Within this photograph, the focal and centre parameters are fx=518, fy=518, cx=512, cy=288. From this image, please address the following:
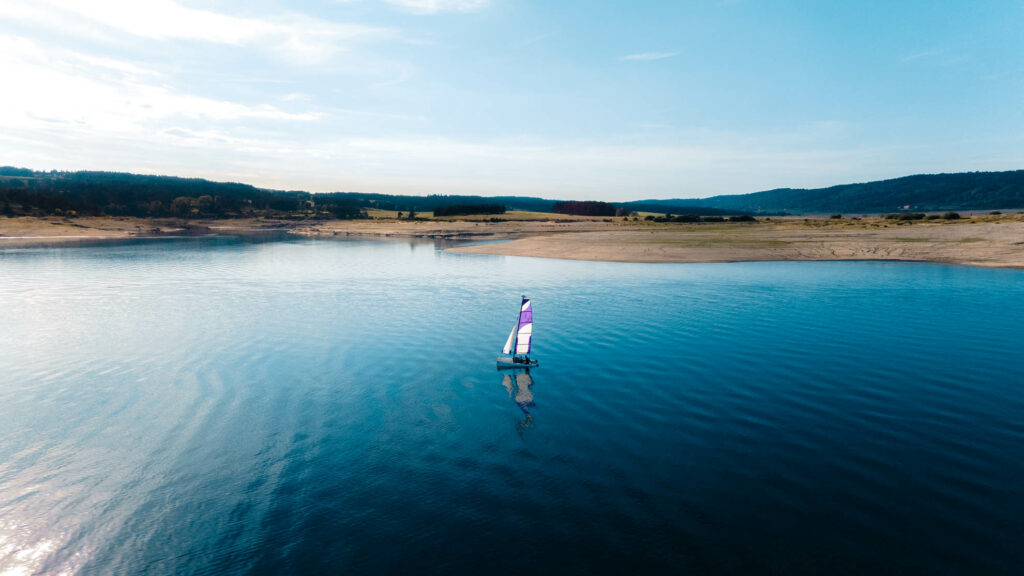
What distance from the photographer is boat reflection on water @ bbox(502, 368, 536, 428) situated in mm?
19969

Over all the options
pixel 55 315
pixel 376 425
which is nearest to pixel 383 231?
pixel 55 315

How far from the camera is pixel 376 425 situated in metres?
19.3

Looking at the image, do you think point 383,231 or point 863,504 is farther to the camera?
point 383,231

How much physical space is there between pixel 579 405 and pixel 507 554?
9681mm

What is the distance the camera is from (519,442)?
58.5ft

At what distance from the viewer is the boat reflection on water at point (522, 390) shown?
20.0m

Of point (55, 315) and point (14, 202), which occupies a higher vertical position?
point (14, 202)

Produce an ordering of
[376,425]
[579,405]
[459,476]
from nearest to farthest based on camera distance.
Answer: [459,476]
[376,425]
[579,405]

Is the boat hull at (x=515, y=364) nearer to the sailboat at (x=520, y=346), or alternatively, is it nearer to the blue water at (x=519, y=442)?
the sailboat at (x=520, y=346)

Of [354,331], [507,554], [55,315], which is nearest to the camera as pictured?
[507,554]

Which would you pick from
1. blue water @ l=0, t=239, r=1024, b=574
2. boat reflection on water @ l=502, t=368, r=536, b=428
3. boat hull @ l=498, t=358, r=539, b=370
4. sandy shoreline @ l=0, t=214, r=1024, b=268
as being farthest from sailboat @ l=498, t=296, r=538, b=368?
sandy shoreline @ l=0, t=214, r=1024, b=268

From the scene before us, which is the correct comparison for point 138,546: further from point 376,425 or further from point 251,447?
point 376,425

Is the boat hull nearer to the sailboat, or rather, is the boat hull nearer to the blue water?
the sailboat

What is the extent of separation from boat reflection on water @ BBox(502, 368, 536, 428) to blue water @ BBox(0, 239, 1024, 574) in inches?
8.1
